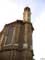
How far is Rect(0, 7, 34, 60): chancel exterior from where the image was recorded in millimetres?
21609

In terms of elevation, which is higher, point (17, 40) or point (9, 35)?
point (9, 35)

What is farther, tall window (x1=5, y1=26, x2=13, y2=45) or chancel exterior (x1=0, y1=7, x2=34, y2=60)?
tall window (x1=5, y1=26, x2=13, y2=45)

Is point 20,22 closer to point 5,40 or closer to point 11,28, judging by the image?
point 11,28

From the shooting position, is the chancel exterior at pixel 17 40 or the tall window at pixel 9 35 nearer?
the chancel exterior at pixel 17 40

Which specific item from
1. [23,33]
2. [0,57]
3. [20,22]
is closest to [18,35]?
[23,33]

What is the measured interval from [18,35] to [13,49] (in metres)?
2.64

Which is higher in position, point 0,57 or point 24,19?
point 24,19

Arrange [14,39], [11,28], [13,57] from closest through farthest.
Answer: [13,57], [14,39], [11,28]

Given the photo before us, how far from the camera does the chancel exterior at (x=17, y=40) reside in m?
21.6

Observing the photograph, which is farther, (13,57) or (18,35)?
(18,35)

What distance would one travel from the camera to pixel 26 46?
74.1ft

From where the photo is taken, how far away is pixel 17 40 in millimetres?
23172

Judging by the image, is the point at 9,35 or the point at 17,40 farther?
the point at 9,35

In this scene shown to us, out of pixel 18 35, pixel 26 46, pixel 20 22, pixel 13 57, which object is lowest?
pixel 13 57
